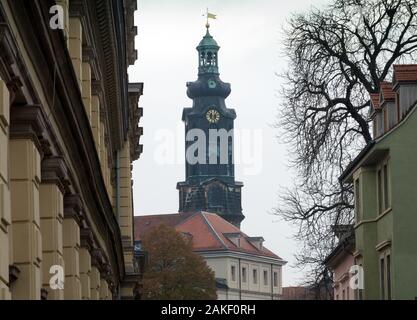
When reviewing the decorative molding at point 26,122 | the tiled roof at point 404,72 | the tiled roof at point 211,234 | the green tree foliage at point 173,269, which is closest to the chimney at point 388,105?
the tiled roof at point 404,72

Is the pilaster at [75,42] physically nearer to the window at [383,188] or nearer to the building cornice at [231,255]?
the window at [383,188]

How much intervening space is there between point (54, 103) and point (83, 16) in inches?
278

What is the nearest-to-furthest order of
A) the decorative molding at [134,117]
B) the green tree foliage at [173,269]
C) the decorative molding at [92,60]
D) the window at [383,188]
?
the decorative molding at [92,60] < the window at [383,188] < the decorative molding at [134,117] < the green tree foliage at [173,269]

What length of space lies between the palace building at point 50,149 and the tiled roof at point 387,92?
1240 centimetres

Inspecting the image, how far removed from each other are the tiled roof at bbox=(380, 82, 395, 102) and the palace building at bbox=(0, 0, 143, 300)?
40.7 feet

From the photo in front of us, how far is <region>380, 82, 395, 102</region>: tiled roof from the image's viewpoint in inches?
1737

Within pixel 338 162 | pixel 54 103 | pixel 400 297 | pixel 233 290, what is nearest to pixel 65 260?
pixel 54 103

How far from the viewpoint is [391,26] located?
47.1 m

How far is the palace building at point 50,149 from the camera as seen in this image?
15.4 metres

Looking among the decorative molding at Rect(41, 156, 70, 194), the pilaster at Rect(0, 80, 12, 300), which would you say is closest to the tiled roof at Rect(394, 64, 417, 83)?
the decorative molding at Rect(41, 156, 70, 194)

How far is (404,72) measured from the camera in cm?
4353

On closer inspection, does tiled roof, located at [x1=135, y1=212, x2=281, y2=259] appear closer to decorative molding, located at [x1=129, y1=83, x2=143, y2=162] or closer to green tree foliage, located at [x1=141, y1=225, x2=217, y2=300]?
green tree foliage, located at [x1=141, y1=225, x2=217, y2=300]

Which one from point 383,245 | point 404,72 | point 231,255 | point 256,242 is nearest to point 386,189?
point 383,245
